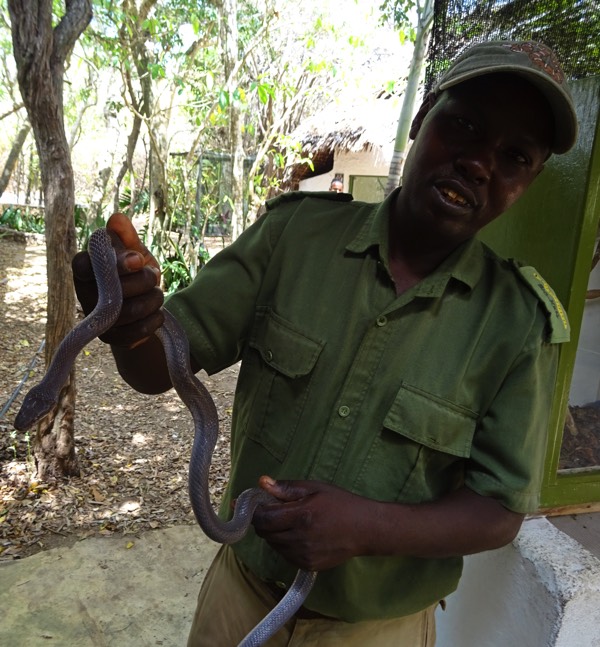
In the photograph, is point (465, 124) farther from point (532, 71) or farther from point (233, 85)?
point (233, 85)

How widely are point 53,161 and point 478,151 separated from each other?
316cm

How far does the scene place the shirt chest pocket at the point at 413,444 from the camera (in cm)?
124

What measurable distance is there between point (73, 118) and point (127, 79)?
1599 centimetres

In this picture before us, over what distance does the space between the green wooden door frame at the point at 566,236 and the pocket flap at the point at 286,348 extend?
3.12 ft

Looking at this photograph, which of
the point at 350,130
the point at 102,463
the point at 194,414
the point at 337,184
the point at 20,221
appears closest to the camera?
the point at 194,414

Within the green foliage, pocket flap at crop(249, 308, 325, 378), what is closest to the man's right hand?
pocket flap at crop(249, 308, 325, 378)

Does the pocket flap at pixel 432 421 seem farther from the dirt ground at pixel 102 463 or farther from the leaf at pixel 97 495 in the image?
the leaf at pixel 97 495

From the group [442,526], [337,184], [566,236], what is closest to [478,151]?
[566,236]

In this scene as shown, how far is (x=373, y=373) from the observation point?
1.29 meters

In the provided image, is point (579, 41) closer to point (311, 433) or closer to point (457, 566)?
point (311, 433)

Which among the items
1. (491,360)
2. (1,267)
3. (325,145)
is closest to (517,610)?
(491,360)

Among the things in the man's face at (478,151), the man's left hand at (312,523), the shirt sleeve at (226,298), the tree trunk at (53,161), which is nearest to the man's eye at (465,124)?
the man's face at (478,151)

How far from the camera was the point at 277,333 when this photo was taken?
136 centimetres

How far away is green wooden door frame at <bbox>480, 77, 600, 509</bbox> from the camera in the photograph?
5.52ft
